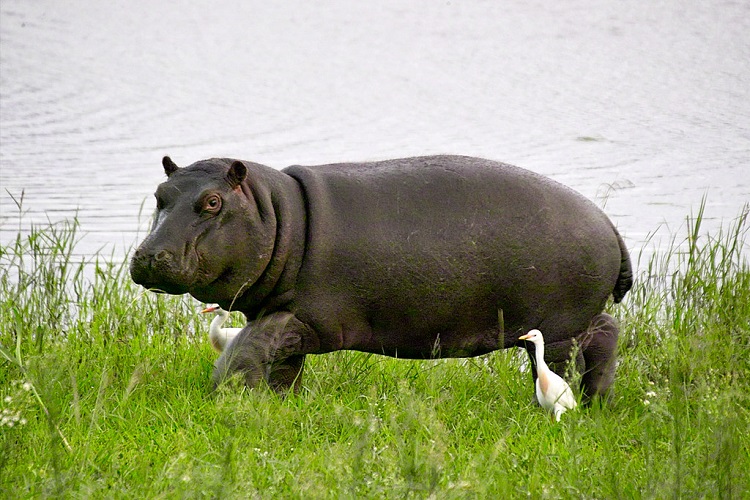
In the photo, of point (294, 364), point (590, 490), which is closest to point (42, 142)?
point (294, 364)

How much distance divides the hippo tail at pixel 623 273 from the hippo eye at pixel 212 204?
4.93ft

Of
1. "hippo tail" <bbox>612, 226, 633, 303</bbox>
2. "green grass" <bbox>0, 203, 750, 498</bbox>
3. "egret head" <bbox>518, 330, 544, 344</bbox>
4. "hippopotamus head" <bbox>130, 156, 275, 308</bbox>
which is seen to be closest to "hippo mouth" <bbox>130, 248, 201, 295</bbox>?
"hippopotamus head" <bbox>130, 156, 275, 308</bbox>

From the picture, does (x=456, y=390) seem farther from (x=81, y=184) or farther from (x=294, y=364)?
(x=81, y=184)

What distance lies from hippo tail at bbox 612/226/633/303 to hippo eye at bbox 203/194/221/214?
1501 millimetres

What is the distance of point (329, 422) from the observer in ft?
13.7

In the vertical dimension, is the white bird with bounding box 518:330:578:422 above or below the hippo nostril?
below

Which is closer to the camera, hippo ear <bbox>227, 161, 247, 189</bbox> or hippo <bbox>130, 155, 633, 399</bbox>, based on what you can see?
hippo ear <bbox>227, 161, 247, 189</bbox>

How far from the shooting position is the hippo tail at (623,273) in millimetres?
4496

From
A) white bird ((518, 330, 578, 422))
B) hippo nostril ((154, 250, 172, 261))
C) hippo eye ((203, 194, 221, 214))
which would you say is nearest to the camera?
hippo nostril ((154, 250, 172, 261))

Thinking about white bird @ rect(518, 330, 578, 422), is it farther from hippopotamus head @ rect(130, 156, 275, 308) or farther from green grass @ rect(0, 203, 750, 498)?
hippopotamus head @ rect(130, 156, 275, 308)

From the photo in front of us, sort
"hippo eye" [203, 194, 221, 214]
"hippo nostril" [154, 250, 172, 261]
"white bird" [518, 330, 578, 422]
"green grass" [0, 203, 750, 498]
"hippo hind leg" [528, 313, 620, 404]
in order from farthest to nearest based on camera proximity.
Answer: "hippo hind leg" [528, 313, 620, 404], "white bird" [518, 330, 578, 422], "hippo eye" [203, 194, 221, 214], "hippo nostril" [154, 250, 172, 261], "green grass" [0, 203, 750, 498]

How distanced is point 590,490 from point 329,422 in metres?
1.11

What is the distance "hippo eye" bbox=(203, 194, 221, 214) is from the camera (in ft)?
13.4

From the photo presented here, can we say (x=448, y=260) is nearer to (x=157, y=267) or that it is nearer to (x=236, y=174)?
(x=236, y=174)
